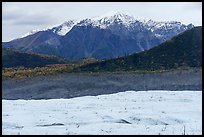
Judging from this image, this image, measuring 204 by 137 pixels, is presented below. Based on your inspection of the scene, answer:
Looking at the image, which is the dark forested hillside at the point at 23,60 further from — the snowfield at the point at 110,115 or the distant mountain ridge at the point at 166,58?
the snowfield at the point at 110,115

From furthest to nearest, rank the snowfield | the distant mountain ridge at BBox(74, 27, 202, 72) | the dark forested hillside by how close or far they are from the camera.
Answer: the dark forested hillside, the distant mountain ridge at BBox(74, 27, 202, 72), the snowfield

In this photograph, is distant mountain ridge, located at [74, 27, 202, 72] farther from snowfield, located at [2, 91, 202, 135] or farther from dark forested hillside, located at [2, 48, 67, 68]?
dark forested hillside, located at [2, 48, 67, 68]

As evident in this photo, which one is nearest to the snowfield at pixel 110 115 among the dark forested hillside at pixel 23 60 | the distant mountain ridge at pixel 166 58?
the distant mountain ridge at pixel 166 58

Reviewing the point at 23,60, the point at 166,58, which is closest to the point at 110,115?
the point at 166,58

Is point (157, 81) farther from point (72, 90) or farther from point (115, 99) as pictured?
point (115, 99)

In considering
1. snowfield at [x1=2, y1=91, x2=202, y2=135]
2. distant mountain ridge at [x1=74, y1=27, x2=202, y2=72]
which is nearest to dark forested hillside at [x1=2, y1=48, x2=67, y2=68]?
distant mountain ridge at [x1=74, y1=27, x2=202, y2=72]

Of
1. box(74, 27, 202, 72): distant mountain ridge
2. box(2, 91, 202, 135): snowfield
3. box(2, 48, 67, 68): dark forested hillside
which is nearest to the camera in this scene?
box(2, 91, 202, 135): snowfield

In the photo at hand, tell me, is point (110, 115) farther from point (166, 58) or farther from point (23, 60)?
point (23, 60)
